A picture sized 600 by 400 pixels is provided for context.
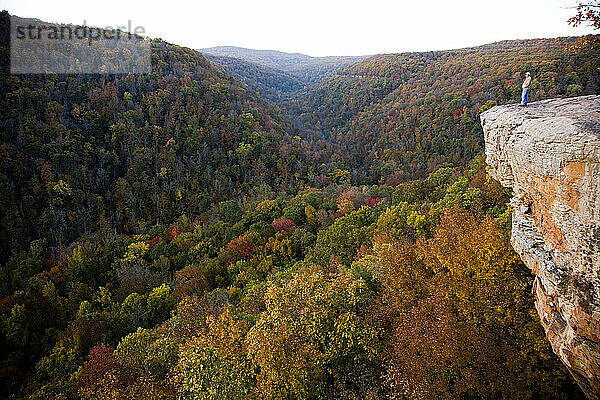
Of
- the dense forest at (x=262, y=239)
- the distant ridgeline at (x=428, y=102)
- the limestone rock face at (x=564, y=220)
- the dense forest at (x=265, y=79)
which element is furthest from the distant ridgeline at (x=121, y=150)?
the limestone rock face at (x=564, y=220)

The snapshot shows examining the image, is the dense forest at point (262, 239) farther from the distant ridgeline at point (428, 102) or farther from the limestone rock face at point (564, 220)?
the limestone rock face at point (564, 220)

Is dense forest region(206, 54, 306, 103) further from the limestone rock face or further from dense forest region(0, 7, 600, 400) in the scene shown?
the limestone rock face

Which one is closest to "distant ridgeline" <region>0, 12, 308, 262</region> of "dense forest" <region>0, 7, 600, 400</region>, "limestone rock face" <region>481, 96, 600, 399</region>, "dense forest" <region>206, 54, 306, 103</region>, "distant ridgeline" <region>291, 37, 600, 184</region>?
"dense forest" <region>0, 7, 600, 400</region>

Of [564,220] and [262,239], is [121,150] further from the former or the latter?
[564,220]

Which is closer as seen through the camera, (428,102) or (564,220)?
(564,220)

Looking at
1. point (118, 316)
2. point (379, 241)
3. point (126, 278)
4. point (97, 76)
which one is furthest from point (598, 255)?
point (97, 76)

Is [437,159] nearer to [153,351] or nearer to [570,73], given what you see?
[570,73]

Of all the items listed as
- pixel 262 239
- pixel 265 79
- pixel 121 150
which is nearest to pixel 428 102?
pixel 262 239
